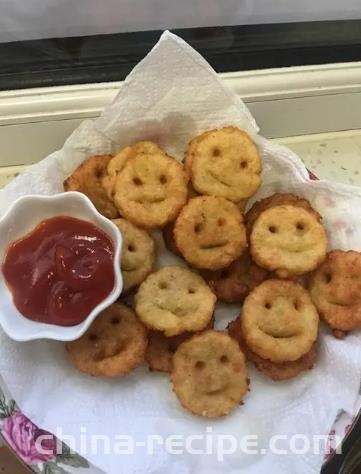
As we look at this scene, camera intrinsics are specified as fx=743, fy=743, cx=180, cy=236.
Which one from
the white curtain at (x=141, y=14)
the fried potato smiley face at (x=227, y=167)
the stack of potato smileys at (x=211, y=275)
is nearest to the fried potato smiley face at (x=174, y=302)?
the stack of potato smileys at (x=211, y=275)

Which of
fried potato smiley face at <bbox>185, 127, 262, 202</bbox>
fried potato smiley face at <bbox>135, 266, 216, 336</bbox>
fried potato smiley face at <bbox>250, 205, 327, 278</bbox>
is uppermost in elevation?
fried potato smiley face at <bbox>185, 127, 262, 202</bbox>

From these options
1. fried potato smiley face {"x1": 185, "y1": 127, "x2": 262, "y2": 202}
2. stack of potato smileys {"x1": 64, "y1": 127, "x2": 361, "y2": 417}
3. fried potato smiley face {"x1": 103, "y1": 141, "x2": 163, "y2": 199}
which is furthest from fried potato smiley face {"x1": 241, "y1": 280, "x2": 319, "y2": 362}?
fried potato smiley face {"x1": 103, "y1": 141, "x2": 163, "y2": 199}

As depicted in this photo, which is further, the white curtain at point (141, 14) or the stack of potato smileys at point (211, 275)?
the white curtain at point (141, 14)

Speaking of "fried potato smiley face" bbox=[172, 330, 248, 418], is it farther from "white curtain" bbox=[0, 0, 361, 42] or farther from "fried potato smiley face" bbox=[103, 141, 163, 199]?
"white curtain" bbox=[0, 0, 361, 42]

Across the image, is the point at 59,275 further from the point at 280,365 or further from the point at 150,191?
the point at 280,365

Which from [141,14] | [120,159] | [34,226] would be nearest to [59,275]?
[34,226]

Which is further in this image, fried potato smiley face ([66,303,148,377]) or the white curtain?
the white curtain

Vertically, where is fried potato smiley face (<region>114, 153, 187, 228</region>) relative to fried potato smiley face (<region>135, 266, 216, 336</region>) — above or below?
above

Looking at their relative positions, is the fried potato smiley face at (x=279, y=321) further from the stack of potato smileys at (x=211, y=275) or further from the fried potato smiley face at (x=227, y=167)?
the fried potato smiley face at (x=227, y=167)
